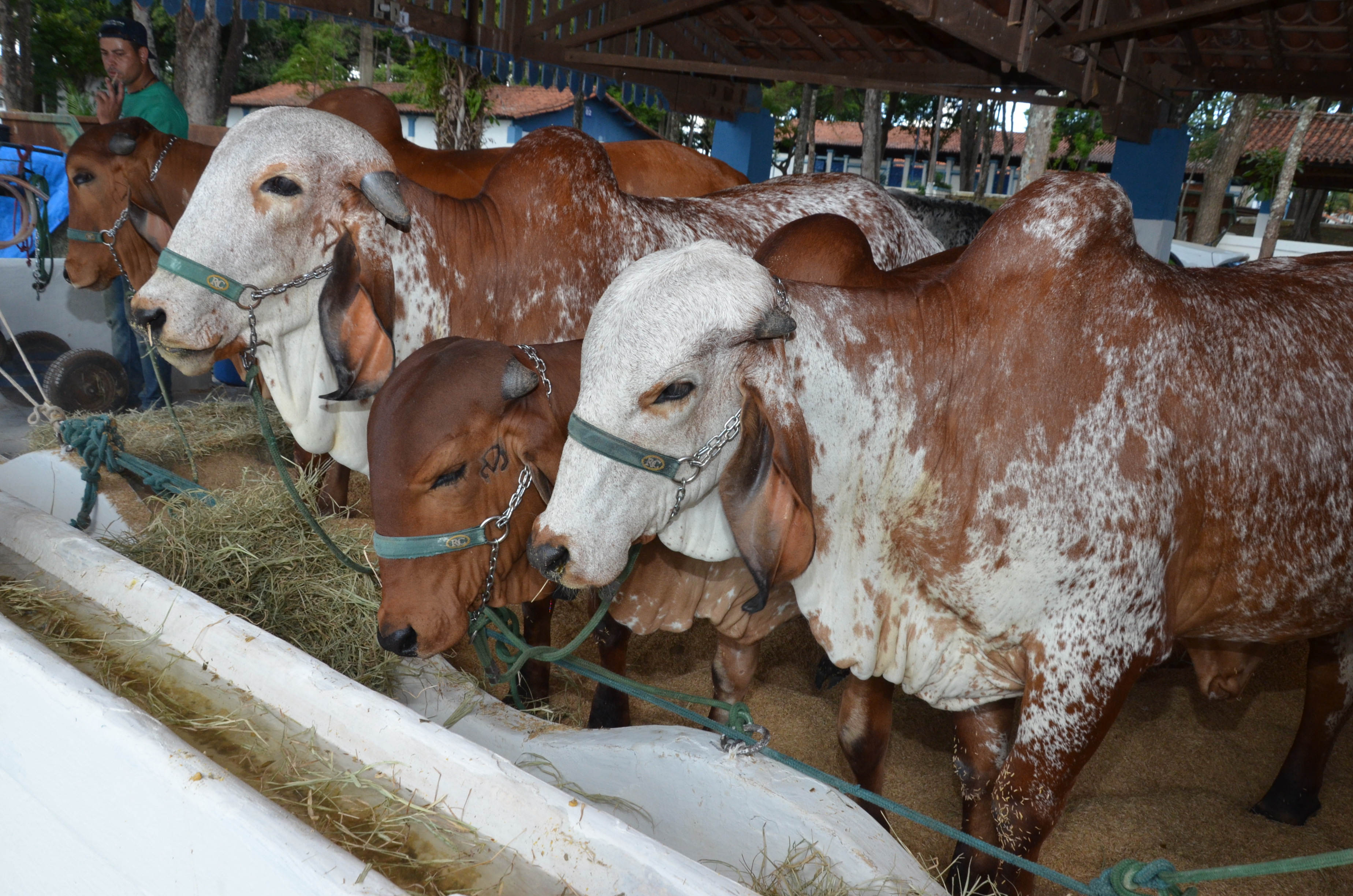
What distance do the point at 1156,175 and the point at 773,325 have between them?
5.23 meters

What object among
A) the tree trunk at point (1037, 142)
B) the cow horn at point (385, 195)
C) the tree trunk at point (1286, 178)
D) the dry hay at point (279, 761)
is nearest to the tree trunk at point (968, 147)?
the tree trunk at point (1286, 178)

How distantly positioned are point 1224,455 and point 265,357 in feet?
7.72

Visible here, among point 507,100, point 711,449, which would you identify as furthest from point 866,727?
point 507,100

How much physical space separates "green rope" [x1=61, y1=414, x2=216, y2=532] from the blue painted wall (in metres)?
23.7

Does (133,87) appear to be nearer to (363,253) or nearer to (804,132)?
(363,253)

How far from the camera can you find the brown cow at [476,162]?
3930 millimetres

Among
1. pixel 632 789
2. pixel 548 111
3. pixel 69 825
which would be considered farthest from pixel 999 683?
pixel 548 111

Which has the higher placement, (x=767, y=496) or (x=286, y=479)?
(x=767, y=496)

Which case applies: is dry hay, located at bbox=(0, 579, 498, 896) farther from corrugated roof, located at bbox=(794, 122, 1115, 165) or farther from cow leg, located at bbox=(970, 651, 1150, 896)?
corrugated roof, located at bbox=(794, 122, 1115, 165)

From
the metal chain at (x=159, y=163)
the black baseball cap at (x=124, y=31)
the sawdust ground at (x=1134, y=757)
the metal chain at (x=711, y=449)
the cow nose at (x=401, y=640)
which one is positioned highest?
the black baseball cap at (x=124, y=31)

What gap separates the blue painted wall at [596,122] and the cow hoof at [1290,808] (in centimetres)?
2471

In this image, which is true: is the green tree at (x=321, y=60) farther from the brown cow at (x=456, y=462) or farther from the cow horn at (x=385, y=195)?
the brown cow at (x=456, y=462)

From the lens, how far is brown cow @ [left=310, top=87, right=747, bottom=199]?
3.93m

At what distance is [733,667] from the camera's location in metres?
2.61
